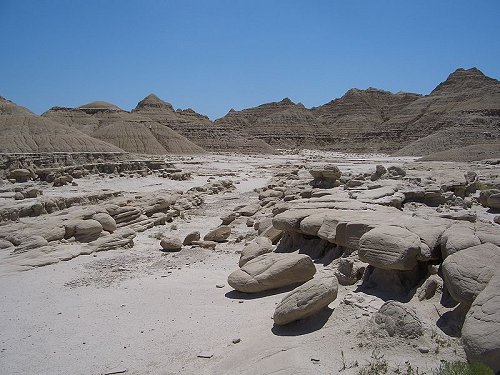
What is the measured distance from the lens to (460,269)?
520 cm

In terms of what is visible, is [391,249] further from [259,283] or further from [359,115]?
[359,115]

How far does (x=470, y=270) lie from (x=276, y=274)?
2937 millimetres

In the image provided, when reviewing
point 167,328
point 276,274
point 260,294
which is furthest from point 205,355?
point 276,274

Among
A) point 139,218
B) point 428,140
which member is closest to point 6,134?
point 139,218

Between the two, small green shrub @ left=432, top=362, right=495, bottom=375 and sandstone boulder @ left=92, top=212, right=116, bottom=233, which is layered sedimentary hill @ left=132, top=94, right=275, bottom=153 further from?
small green shrub @ left=432, top=362, right=495, bottom=375

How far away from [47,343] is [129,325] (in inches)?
46.2

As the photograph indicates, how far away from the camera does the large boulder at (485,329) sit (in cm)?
391

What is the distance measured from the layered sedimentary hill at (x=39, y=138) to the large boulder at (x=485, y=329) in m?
37.6

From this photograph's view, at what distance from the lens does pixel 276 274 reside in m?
6.96

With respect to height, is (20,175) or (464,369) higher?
(20,175)

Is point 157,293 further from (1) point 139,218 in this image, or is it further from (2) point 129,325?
(1) point 139,218

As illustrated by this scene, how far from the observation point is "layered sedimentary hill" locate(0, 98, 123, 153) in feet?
119

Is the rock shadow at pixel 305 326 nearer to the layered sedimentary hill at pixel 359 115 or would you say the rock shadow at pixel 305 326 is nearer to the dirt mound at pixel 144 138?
the dirt mound at pixel 144 138

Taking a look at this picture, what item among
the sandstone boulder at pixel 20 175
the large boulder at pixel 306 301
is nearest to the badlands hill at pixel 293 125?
the sandstone boulder at pixel 20 175
